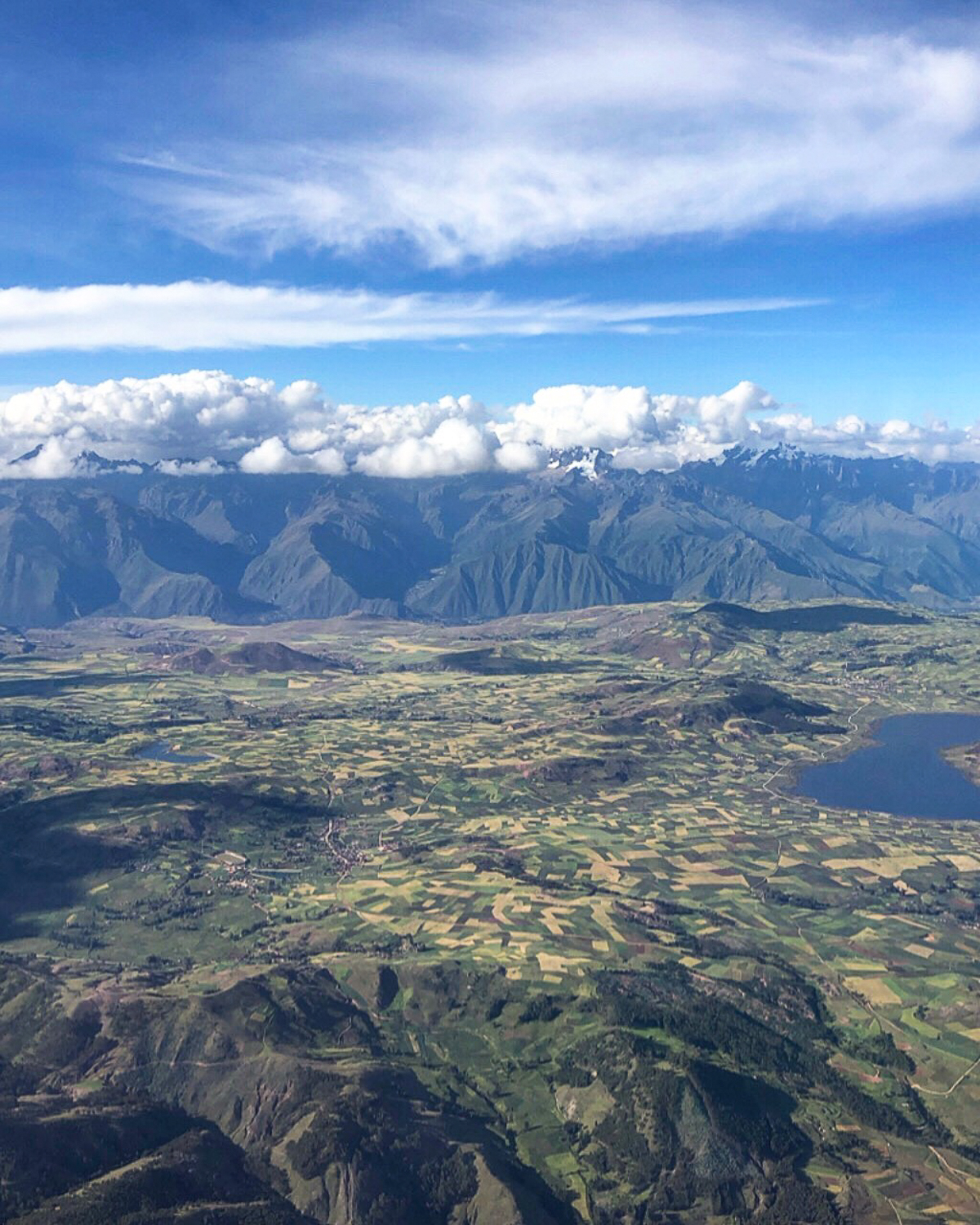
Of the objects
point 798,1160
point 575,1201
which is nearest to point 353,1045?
point 575,1201

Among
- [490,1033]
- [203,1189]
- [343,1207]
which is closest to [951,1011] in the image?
[490,1033]

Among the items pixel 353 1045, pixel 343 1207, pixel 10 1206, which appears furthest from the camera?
pixel 353 1045

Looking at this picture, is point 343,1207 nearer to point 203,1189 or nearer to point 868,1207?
point 203,1189

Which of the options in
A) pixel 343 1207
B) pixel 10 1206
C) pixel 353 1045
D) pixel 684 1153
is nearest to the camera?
pixel 10 1206

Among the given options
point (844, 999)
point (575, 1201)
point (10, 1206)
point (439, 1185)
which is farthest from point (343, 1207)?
point (844, 999)

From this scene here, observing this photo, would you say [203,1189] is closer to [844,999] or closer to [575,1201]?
[575,1201]

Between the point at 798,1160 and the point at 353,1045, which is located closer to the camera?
the point at 798,1160

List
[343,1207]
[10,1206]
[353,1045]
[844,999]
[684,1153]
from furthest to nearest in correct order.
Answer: [844,999] → [353,1045] → [684,1153] → [343,1207] → [10,1206]

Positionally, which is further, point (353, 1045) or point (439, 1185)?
point (353, 1045)
